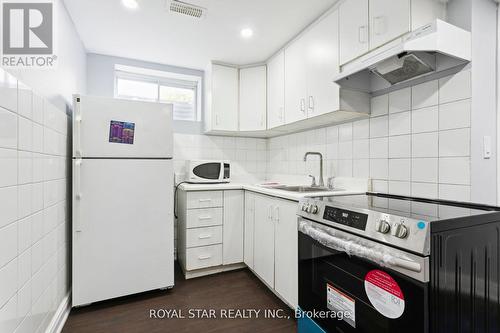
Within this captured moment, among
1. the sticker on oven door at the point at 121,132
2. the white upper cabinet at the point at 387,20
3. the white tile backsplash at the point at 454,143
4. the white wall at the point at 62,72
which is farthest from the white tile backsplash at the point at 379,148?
the white wall at the point at 62,72

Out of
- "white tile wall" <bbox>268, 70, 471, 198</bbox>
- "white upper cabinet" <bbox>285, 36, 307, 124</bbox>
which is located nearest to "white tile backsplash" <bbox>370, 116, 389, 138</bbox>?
"white tile wall" <bbox>268, 70, 471, 198</bbox>

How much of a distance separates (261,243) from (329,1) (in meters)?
1.91

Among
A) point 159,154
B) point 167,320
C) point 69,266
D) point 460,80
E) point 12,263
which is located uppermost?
point 460,80

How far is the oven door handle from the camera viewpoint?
89 cm

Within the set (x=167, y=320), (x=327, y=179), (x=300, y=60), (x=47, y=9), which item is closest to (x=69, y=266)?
(x=167, y=320)

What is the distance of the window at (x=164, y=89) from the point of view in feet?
9.44

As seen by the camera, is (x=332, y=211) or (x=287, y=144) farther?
(x=287, y=144)

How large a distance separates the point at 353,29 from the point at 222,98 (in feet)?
4.92

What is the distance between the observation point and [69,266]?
6.40 ft

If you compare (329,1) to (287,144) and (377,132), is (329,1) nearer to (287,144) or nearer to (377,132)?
(377,132)

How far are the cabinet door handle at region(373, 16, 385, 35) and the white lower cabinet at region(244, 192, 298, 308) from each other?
1.14m

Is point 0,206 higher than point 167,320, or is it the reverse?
point 0,206

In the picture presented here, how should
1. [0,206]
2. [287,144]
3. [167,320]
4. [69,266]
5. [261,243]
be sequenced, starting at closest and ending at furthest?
[0,206]
[167,320]
[69,266]
[261,243]
[287,144]

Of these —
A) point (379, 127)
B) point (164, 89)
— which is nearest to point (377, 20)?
point (379, 127)
